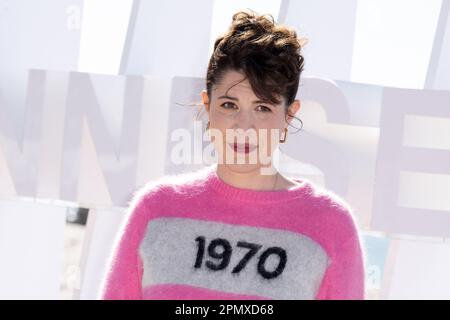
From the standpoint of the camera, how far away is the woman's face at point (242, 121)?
118cm

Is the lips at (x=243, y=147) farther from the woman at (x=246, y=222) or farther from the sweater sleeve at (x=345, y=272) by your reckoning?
the sweater sleeve at (x=345, y=272)

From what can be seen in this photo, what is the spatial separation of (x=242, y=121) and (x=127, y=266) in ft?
1.18

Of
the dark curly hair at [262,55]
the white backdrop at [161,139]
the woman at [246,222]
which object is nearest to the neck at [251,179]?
the woman at [246,222]

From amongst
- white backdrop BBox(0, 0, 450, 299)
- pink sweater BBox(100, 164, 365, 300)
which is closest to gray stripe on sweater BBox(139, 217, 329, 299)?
pink sweater BBox(100, 164, 365, 300)

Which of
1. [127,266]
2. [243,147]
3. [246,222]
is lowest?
[127,266]

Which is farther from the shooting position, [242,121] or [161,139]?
[161,139]

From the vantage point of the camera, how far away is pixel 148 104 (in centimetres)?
202

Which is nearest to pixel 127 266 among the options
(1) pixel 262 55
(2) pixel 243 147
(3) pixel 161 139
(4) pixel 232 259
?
(4) pixel 232 259

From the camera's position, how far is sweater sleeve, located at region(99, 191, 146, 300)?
1.23m

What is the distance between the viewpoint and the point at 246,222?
3.97 ft

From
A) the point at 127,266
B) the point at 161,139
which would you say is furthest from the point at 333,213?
the point at 161,139

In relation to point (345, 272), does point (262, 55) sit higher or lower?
higher

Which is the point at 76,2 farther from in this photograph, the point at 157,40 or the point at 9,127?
the point at 9,127

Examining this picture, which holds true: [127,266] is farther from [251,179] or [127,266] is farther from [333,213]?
[333,213]
